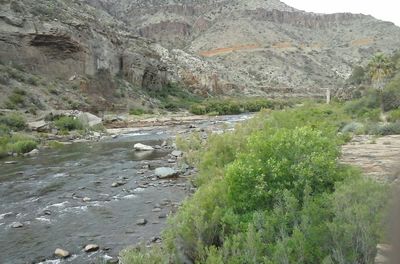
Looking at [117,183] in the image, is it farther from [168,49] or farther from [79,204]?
[168,49]

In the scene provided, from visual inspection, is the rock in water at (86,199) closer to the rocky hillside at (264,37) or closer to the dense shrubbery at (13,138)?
the dense shrubbery at (13,138)

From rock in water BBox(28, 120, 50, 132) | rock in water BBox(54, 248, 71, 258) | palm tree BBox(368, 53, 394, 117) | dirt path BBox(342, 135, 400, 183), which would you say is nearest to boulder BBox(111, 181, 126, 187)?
rock in water BBox(54, 248, 71, 258)

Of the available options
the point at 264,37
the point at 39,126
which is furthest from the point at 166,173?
the point at 264,37

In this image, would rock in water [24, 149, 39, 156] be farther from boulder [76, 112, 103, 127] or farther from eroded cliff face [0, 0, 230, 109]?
eroded cliff face [0, 0, 230, 109]

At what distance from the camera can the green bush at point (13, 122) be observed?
35.6m

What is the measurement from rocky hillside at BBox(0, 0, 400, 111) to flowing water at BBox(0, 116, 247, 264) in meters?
25.4

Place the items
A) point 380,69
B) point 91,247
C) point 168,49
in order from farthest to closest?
1. point 168,49
2. point 380,69
3. point 91,247

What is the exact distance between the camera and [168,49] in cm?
12000

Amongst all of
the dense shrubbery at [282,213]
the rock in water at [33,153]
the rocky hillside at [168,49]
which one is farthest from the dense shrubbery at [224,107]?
the dense shrubbery at [282,213]

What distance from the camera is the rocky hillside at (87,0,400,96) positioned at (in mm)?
131000

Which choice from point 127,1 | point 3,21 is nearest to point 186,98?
point 3,21

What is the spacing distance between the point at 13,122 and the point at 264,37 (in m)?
128

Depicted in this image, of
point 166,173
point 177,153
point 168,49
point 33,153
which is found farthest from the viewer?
point 168,49

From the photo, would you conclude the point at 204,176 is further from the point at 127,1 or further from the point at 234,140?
the point at 127,1
